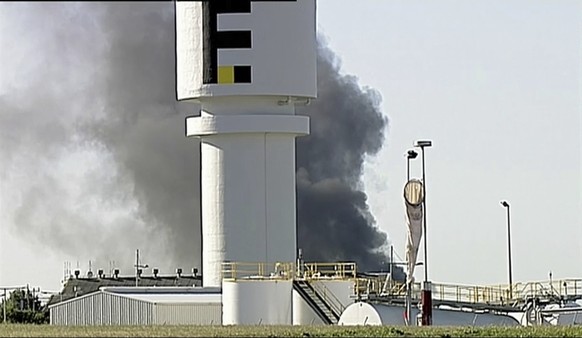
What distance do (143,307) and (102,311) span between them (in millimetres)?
2734

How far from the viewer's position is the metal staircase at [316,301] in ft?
206

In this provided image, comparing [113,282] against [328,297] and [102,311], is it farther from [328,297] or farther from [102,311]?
[328,297]

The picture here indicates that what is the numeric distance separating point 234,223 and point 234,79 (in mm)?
5889

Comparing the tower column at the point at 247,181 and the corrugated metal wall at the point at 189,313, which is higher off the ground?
the tower column at the point at 247,181

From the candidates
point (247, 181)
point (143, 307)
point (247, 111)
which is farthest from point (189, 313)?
point (247, 111)

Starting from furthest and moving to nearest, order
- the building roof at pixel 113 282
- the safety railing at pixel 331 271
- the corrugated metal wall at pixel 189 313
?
the building roof at pixel 113 282, the safety railing at pixel 331 271, the corrugated metal wall at pixel 189 313

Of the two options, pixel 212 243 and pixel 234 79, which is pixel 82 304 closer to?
pixel 212 243

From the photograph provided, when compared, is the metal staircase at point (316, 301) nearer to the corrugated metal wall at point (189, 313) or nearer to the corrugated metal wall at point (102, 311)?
the corrugated metal wall at point (189, 313)

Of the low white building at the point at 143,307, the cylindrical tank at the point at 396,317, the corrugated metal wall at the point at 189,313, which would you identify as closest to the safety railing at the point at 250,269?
the low white building at the point at 143,307

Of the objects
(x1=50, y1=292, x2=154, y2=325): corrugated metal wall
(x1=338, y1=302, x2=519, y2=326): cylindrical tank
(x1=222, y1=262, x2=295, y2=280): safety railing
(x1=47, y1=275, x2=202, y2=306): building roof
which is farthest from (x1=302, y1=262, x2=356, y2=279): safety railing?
(x1=47, y1=275, x2=202, y2=306): building roof

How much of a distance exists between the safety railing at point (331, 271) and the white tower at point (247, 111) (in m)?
1.55

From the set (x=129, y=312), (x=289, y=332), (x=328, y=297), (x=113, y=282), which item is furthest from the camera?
(x=113, y=282)

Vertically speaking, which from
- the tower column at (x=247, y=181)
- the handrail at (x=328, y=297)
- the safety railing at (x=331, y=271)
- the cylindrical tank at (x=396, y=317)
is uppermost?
the tower column at (x=247, y=181)

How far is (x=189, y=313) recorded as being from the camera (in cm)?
6569
